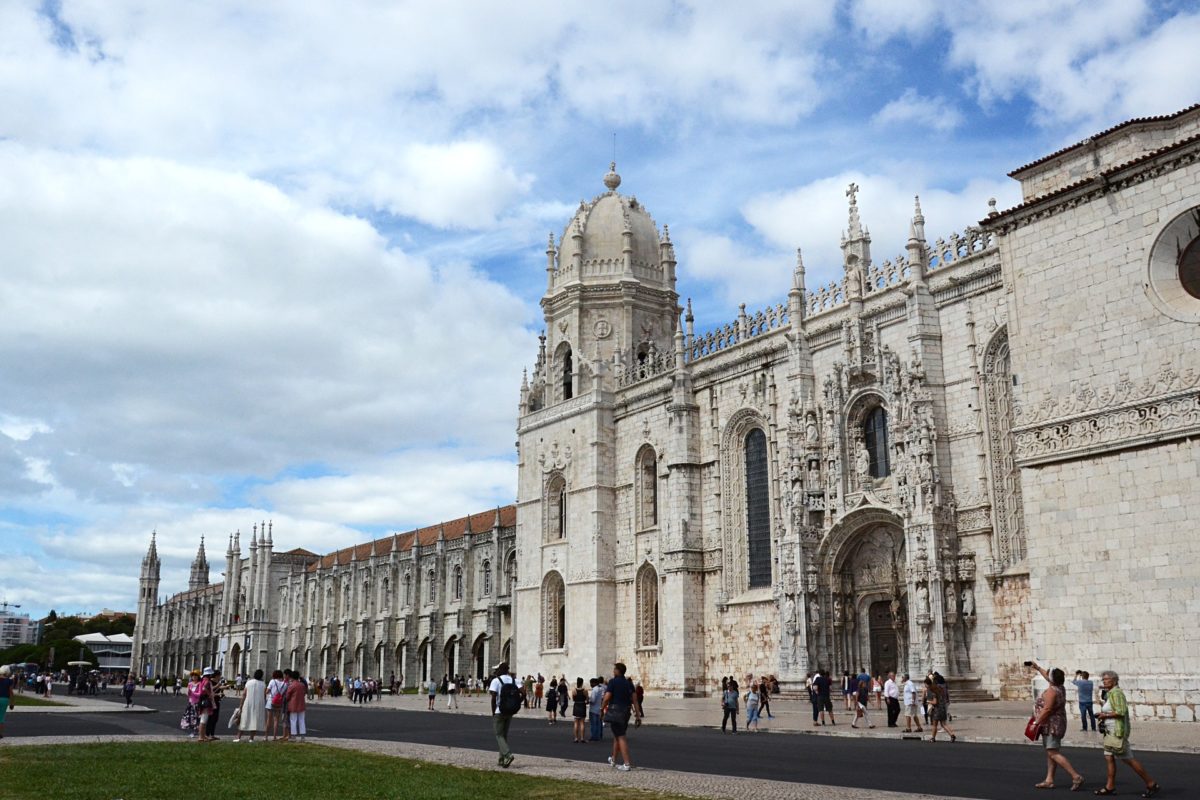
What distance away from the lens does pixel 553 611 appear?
1806 inches

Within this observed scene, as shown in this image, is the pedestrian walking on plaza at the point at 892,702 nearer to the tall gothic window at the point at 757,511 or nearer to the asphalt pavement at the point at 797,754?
the asphalt pavement at the point at 797,754

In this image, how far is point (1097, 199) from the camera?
22.6 meters

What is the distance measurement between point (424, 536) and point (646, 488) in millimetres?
35526

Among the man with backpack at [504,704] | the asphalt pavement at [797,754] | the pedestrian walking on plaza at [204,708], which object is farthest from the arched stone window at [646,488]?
the man with backpack at [504,704]

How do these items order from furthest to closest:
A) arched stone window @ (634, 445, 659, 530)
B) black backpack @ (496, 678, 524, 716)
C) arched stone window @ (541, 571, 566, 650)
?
arched stone window @ (541, 571, 566, 650), arched stone window @ (634, 445, 659, 530), black backpack @ (496, 678, 524, 716)

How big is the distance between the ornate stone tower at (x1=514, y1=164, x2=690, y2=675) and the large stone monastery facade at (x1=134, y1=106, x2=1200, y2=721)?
121 millimetres

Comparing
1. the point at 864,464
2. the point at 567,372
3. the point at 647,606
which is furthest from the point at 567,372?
the point at 864,464

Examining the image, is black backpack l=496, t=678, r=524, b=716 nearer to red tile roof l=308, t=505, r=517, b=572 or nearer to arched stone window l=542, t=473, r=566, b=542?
arched stone window l=542, t=473, r=566, b=542

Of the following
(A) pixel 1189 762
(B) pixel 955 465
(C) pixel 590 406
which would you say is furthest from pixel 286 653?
(A) pixel 1189 762

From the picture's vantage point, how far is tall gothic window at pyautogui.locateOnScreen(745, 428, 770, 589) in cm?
3731

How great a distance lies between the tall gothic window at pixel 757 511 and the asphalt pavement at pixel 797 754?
31.3 feet

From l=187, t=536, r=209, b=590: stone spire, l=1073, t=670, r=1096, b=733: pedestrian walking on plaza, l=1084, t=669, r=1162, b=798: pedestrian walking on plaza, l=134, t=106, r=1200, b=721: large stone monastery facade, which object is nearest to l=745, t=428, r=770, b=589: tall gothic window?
l=134, t=106, r=1200, b=721: large stone monastery facade

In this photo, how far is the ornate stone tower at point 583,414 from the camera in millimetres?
43281

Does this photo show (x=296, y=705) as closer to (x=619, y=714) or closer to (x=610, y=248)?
(x=619, y=714)
